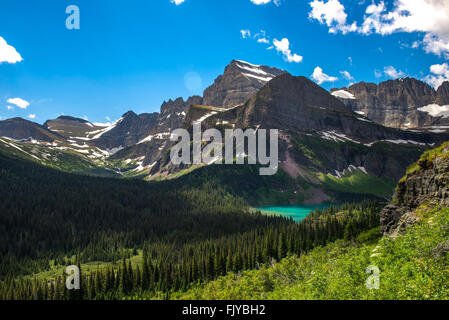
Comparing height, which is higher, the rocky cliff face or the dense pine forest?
the rocky cliff face

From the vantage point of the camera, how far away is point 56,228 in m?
144

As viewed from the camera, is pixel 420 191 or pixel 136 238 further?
pixel 136 238

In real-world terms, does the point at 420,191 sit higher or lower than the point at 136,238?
higher

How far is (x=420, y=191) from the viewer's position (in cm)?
5394

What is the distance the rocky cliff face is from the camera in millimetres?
46250

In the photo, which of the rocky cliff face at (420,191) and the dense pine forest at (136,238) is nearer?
the rocky cliff face at (420,191)

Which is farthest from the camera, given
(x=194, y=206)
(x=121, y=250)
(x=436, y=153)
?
(x=194, y=206)

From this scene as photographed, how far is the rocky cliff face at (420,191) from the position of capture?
46250 millimetres

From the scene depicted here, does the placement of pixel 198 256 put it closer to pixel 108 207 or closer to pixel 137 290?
pixel 137 290

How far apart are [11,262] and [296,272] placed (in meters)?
117

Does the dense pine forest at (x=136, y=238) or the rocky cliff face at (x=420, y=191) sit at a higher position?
the rocky cliff face at (x=420, y=191)

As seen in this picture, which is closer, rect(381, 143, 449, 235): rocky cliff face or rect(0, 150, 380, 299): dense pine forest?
rect(381, 143, 449, 235): rocky cliff face
